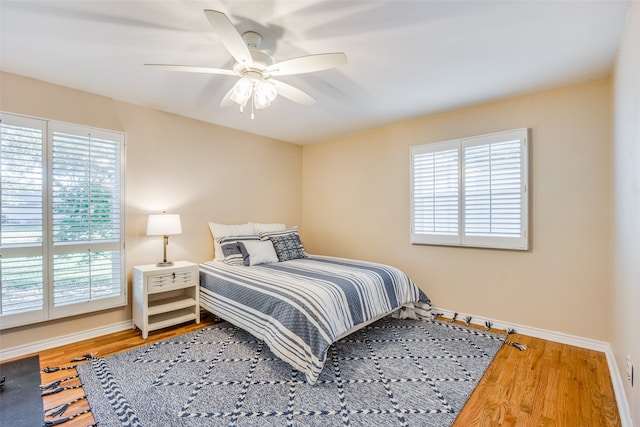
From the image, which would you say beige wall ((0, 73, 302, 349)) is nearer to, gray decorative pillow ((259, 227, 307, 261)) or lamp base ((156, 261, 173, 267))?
lamp base ((156, 261, 173, 267))

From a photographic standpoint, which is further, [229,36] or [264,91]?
[264,91]

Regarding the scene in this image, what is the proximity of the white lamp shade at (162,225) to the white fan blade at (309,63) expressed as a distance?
6.64 feet

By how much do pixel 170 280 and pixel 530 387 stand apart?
3309 mm

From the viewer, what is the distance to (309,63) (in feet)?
6.30

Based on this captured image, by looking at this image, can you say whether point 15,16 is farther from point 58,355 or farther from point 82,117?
point 58,355

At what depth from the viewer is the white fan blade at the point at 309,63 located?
1819 millimetres

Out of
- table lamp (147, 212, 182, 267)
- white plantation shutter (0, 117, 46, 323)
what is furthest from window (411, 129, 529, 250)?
white plantation shutter (0, 117, 46, 323)

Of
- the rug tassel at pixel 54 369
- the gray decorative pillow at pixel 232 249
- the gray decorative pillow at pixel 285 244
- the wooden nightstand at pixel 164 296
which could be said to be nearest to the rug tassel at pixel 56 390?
the rug tassel at pixel 54 369

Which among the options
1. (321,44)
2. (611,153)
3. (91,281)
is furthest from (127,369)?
(611,153)

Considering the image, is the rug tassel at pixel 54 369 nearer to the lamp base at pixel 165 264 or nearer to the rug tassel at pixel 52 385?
the rug tassel at pixel 52 385

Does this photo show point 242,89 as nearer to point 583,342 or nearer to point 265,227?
point 265,227

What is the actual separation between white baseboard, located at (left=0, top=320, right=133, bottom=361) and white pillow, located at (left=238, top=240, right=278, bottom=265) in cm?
144

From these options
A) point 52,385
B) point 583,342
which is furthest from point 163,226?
point 583,342

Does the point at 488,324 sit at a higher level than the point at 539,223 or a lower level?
lower
